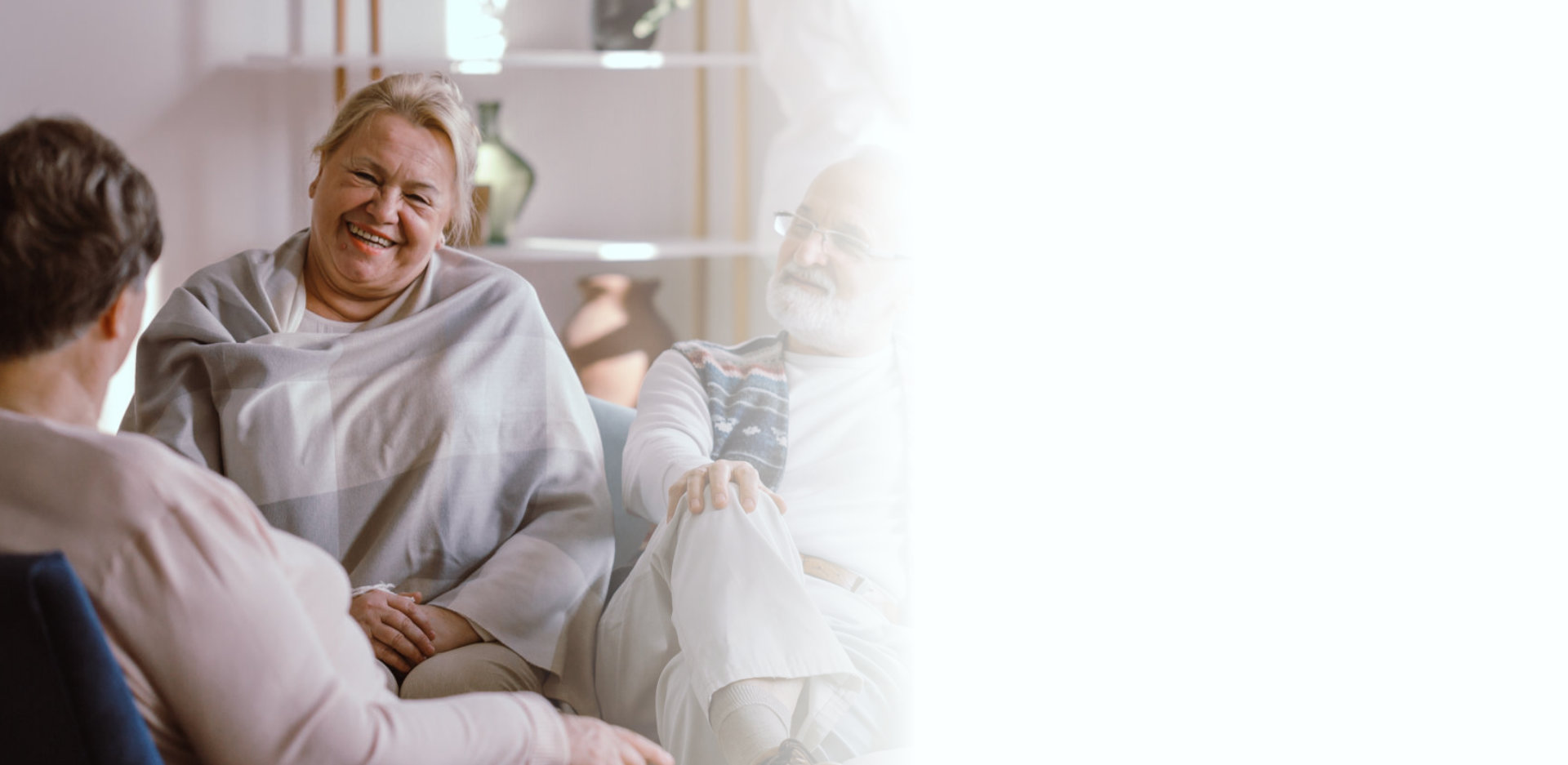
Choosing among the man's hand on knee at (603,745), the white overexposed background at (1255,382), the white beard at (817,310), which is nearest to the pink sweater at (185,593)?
the man's hand on knee at (603,745)

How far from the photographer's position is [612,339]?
1135 millimetres

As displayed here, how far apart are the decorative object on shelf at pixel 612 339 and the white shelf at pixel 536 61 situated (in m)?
0.21

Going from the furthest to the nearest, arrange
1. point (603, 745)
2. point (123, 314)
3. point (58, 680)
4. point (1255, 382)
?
point (1255, 382) → point (603, 745) → point (123, 314) → point (58, 680)

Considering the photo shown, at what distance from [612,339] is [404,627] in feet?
1.11

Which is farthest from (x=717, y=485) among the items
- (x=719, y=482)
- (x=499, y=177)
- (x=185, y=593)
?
(x=185, y=593)

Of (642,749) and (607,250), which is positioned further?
(607,250)

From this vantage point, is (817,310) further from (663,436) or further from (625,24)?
(625,24)

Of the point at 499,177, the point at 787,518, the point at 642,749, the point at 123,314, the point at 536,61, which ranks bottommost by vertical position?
the point at 642,749

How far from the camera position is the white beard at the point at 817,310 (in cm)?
114

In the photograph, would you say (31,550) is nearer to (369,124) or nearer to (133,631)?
(133,631)

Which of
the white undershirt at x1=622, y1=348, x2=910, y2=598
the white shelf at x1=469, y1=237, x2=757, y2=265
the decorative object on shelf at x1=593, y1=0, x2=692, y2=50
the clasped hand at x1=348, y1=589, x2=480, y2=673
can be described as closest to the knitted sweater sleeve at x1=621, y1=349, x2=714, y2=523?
Answer: the white undershirt at x1=622, y1=348, x2=910, y2=598

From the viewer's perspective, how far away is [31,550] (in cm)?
71

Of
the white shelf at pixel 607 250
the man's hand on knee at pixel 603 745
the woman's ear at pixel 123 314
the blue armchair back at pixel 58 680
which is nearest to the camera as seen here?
the blue armchair back at pixel 58 680

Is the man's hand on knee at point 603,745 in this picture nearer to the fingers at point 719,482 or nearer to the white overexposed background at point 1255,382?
the fingers at point 719,482
